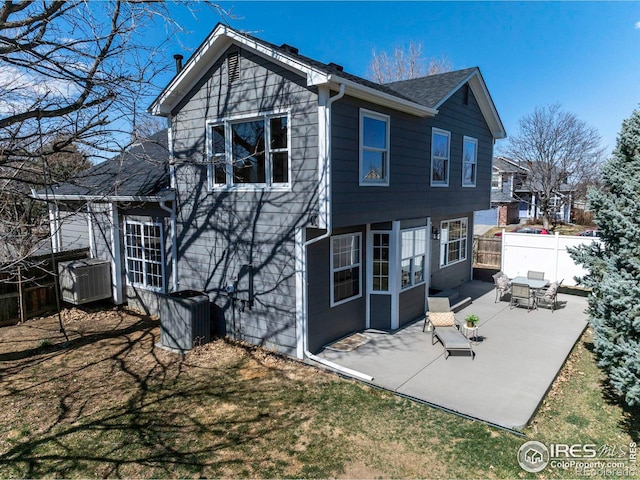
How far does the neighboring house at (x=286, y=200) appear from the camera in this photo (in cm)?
739

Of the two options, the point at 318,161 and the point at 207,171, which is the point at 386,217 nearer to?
the point at 318,161

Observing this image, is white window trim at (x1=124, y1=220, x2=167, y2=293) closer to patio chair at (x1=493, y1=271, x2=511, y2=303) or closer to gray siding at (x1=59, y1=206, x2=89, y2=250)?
gray siding at (x1=59, y1=206, x2=89, y2=250)

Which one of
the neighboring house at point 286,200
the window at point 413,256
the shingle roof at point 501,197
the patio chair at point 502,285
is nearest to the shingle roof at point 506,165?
the shingle roof at point 501,197

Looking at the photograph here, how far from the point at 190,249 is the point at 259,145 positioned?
316 centimetres

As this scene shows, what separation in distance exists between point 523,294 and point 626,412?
5.52 meters

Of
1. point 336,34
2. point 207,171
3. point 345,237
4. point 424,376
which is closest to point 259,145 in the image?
point 207,171

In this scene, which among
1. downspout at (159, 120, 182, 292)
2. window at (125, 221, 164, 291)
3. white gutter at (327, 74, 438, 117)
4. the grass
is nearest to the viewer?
the grass

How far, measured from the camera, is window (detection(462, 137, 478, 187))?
12.4 m

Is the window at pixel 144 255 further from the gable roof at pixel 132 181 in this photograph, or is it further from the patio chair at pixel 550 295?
the patio chair at pixel 550 295

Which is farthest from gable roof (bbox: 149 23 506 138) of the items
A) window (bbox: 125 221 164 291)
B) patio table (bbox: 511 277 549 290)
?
patio table (bbox: 511 277 549 290)

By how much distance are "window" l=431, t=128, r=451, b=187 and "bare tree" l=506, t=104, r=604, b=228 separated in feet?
76.0

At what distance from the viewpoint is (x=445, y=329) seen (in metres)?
8.59

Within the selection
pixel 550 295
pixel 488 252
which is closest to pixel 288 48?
pixel 550 295

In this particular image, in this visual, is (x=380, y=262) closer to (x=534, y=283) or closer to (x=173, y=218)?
(x=173, y=218)
